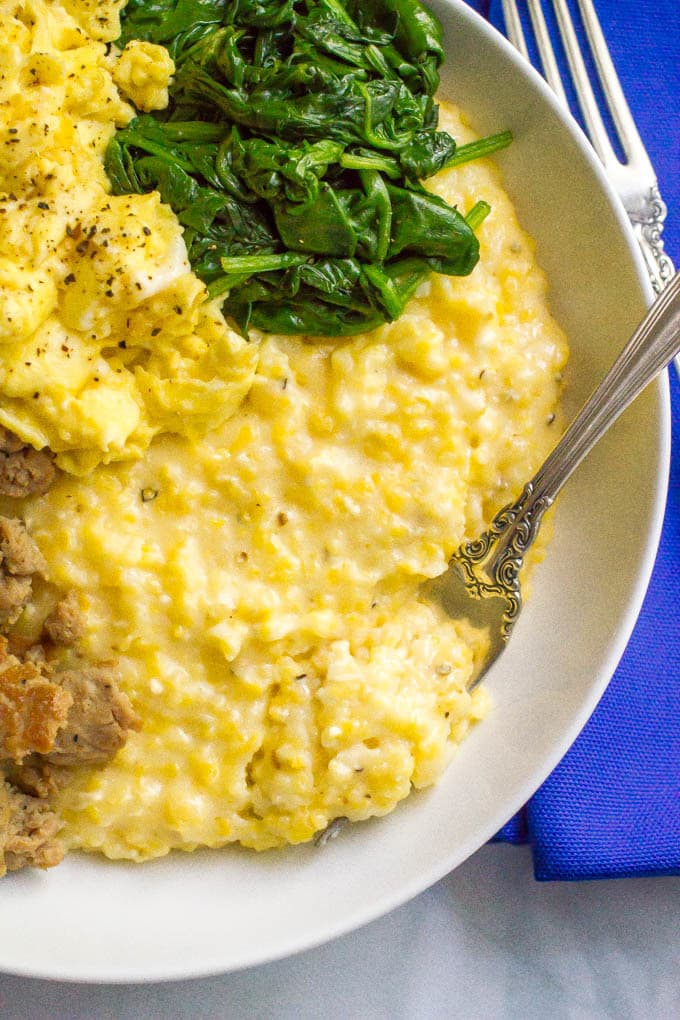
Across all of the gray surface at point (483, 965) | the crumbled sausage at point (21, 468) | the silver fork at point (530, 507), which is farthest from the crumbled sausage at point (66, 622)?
the gray surface at point (483, 965)

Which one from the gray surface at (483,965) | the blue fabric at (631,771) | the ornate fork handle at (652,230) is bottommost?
the gray surface at (483,965)

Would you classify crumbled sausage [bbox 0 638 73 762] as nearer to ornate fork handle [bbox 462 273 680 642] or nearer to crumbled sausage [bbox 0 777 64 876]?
crumbled sausage [bbox 0 777 64 876]

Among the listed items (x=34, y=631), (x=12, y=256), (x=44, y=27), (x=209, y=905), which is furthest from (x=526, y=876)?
(x=44, y=27)

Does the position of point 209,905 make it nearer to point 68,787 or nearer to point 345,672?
point 68,787

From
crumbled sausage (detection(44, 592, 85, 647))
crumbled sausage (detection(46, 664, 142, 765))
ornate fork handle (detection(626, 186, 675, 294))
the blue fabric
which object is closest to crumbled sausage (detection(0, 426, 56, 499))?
crumbled sausage (detection(44, 592, 85, 647))

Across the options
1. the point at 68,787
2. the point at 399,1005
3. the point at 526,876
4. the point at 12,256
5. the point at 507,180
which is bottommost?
the point at 399,1005

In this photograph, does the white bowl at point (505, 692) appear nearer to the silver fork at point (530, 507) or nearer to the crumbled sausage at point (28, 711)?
the silver fork at point (530, 507)
